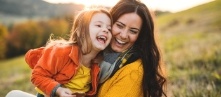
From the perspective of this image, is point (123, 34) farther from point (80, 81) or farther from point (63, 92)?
point (63, 92)

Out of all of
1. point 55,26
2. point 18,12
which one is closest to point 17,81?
point 55,26

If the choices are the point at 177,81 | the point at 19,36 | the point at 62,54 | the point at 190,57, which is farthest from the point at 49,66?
the point at 19,36

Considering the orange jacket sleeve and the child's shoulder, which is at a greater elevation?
the child's shoulder

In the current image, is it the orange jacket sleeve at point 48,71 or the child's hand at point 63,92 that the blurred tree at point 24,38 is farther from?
the child's hand at point 63,92

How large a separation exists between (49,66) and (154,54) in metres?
1.11

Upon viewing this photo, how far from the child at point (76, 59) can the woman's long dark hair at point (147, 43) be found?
10.5 inches

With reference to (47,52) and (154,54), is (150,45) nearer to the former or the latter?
(154,54)

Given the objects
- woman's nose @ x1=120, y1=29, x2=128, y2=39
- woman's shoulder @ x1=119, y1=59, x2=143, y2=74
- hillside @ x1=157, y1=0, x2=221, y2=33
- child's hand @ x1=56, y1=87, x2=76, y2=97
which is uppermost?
woman's nose @ x1=120, y1=29, x2=128, y2=39

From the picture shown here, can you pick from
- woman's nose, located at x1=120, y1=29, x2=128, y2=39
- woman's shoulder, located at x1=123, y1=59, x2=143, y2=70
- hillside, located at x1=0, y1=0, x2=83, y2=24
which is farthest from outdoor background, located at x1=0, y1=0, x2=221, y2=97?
woman's shoulder, located at x1=123, y1=59, x2=143, y2=70

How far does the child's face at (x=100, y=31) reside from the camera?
3.64 m

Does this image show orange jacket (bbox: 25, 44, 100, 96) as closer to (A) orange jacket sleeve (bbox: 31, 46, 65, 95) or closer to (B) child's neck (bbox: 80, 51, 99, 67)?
(A) orange jacket sleeve (bbox: 31, 46, 65, 95)

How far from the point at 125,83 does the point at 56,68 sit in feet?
2.09

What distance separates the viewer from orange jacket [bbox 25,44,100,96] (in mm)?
3473

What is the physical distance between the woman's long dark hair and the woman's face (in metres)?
0.06
